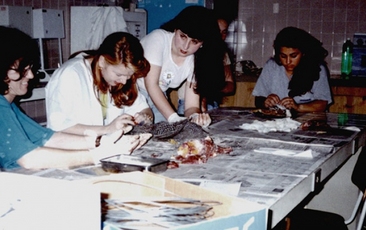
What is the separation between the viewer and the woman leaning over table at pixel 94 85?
7.16ft

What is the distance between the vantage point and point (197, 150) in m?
1.81

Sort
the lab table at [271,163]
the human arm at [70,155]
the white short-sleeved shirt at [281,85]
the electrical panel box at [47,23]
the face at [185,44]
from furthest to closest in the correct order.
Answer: the electrical panel box at [47,23], the white short-sleeved shirt at [281,85], the face at [185,44], the human arm at [70,155], the lab table at [271,163]

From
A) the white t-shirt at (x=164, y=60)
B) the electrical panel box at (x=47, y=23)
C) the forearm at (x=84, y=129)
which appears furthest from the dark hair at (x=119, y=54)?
the electrical panel box at (x=47, y=23)

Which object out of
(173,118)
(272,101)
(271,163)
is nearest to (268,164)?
(271,163)

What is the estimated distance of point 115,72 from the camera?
2238 mm

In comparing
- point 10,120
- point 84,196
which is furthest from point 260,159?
point 84,196

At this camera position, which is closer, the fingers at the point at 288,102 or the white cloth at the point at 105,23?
the fingers at the point at 288,102

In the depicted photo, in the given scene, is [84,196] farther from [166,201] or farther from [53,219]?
[166,201]

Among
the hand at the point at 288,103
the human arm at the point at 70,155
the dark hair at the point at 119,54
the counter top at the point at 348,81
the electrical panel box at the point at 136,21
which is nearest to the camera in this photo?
the human arm at the point at 70,155

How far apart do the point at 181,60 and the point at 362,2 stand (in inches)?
124

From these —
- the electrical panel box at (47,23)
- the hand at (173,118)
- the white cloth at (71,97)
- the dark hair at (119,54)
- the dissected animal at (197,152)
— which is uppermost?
the electrical panel box at (47,23)

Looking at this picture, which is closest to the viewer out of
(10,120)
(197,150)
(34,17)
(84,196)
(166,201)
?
(84,196)

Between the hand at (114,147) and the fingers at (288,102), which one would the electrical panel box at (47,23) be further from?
the hand at (114,147)

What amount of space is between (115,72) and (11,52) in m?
0.60
